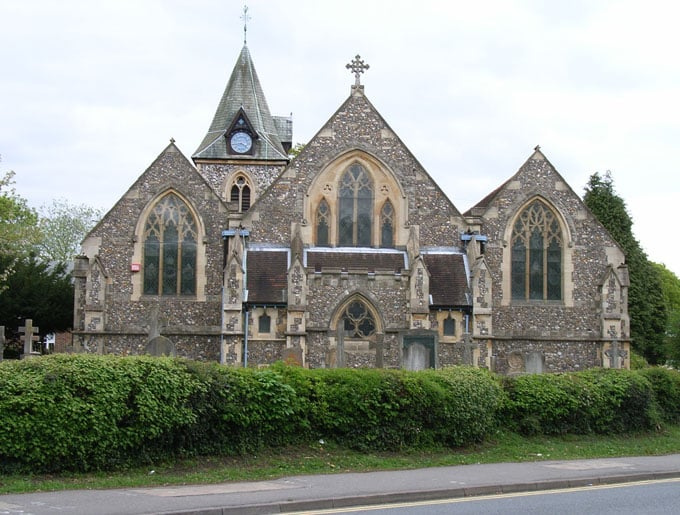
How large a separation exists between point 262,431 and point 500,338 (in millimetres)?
18293

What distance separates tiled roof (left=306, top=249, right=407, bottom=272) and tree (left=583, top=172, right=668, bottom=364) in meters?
18.1

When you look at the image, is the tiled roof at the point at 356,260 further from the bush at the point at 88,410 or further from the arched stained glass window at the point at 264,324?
the bush at the point at 88,410

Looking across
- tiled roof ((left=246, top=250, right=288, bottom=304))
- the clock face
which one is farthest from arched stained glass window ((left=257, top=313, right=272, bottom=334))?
the clock face

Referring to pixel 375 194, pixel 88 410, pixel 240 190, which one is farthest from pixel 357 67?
pixel 88 410

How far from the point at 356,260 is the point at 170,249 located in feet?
21.7

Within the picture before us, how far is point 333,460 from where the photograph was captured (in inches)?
590

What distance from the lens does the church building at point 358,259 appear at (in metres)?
30.2

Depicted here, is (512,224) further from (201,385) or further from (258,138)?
→ (201,385)

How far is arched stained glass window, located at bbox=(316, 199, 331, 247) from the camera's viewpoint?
32.4 meters

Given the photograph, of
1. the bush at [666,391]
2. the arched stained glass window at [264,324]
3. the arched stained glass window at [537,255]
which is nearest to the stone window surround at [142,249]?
the arched stained glass window at [264,324]

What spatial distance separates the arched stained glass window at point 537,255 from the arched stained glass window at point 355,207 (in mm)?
5410

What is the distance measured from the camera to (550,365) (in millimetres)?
32031

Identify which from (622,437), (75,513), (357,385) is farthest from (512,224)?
(75,513)

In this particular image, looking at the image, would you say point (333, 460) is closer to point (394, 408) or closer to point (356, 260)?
point (394, 408)
